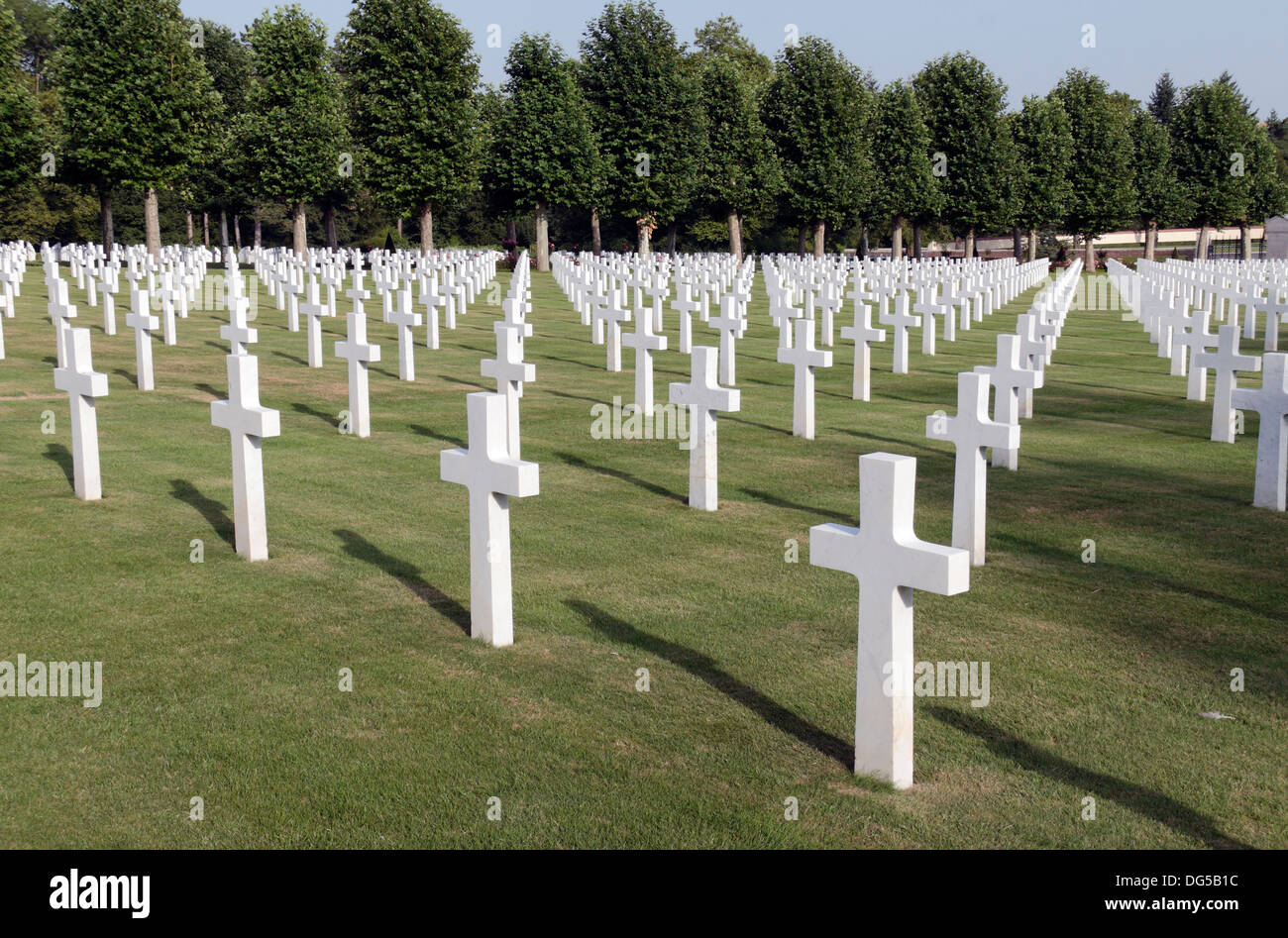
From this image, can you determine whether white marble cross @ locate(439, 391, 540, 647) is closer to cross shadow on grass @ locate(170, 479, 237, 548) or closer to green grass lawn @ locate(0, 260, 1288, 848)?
green grass lawn @ locate(0, 260, 1288, 848)

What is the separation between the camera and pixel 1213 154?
219 feet

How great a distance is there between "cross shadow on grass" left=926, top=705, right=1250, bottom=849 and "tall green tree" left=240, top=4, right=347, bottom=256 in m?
42.3

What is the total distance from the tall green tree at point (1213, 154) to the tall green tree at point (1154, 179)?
44.4 inches

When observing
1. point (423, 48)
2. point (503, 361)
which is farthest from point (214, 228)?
point (503, 361)

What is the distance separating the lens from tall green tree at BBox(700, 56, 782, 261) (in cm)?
5256

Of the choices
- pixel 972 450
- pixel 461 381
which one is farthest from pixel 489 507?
pixel 461 381

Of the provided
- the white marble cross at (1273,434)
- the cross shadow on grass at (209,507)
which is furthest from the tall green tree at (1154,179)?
the cross shadow on grass at (209,507)

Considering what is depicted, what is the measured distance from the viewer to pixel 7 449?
1070 centimetres

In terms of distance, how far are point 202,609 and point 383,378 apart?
9.42m

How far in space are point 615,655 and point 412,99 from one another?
4239 cm

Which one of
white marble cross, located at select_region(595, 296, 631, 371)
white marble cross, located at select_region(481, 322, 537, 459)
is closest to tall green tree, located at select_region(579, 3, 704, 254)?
white marble cross, located at select_region(595, 296, 631, 371)

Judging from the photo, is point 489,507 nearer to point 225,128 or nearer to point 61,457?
point 61,457

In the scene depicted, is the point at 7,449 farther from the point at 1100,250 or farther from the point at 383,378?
the point at 1100,250

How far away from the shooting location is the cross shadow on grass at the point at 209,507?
26.9 feet
